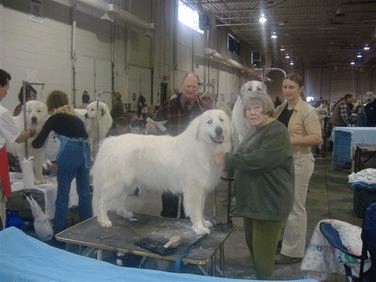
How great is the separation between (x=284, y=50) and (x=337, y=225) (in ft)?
79.0

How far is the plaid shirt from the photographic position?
3.42 metres

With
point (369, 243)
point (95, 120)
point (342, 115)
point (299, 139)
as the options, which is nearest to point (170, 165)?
point (299, 139)

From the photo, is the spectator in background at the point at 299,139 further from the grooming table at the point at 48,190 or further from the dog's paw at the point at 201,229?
the grooming table at the point at 48,190

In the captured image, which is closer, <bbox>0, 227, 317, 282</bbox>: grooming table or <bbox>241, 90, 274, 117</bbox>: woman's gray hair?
<bbox>0, 227, 317, 282</bbox>: grooming table

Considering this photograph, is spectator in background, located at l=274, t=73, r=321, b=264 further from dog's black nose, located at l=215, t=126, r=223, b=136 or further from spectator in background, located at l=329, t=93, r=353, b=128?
spectator in background, located at l=329, t=93, r=353, b=128

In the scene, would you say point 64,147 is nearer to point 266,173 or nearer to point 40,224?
point 40,224

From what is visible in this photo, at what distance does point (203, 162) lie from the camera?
108 inches

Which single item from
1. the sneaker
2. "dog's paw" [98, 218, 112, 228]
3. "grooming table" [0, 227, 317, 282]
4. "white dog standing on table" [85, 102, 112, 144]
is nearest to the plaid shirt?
"dog's paw" [98, 218, 112, 228]

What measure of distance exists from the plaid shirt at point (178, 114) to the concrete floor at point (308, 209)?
1.84 ft

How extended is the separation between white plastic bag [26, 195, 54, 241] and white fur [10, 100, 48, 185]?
0.37 m

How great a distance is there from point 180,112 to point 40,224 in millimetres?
1744

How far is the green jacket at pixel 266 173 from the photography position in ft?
7.75

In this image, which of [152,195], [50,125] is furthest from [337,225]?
[50,125]

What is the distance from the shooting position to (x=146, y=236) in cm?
273
